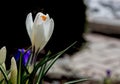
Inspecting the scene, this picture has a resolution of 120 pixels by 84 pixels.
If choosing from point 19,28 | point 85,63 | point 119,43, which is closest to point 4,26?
point 19,28

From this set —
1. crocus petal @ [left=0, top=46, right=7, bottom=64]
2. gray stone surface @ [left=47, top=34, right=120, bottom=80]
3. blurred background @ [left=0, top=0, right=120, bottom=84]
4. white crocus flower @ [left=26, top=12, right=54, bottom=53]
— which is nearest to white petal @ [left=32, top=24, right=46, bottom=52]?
white crocus flower @ [left=26, top=12, right=54, bottom=53]

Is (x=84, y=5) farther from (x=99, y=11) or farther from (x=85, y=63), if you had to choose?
(x=99, y=11)

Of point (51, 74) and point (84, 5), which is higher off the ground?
point (84, 5)

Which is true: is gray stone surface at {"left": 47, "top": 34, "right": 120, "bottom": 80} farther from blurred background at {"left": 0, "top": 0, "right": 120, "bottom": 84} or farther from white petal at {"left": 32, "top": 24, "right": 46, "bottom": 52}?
white petal at {"left": 32, "top": 24, "right": 46, "bottom": 52}

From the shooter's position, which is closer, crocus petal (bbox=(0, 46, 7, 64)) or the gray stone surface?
crocus petal (bbox=(0, 46, 7, 64))

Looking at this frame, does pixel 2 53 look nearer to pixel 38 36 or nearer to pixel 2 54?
pixel 2 54

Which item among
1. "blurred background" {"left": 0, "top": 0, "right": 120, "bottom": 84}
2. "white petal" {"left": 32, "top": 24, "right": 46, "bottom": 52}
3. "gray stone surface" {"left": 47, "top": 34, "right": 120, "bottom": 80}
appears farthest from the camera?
"gray stone surface" {"left": 47, "top": 34, "right": 120, "bottom": 80}

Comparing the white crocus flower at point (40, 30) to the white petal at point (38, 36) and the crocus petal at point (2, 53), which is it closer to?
the white petal at point (38, 36)

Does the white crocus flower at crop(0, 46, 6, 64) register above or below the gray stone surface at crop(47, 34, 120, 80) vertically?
above
